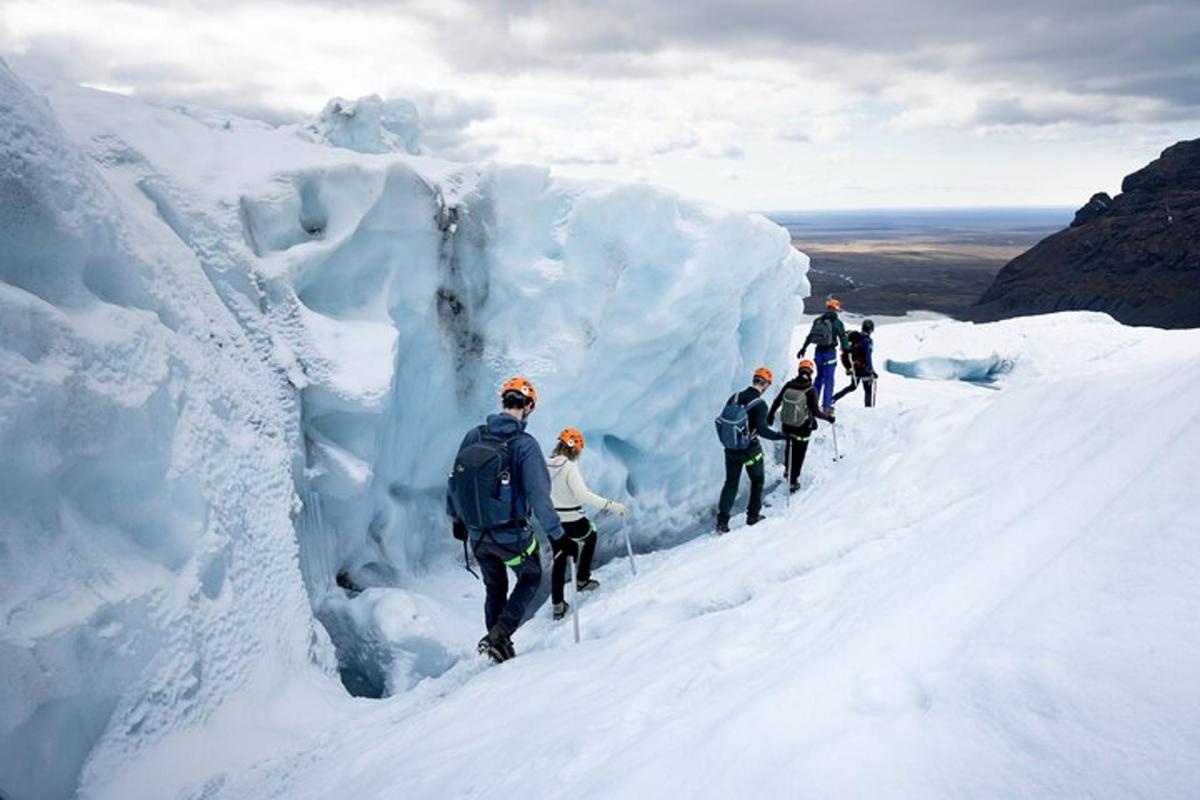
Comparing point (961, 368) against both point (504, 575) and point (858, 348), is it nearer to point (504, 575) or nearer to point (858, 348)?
point (858, 348)

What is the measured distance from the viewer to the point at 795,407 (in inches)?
314

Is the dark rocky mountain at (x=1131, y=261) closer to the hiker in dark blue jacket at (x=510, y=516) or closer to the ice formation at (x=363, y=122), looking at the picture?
the ice formation at (x=363, y=122)

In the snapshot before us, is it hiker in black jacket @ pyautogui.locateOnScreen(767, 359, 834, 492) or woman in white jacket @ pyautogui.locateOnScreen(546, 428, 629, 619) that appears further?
hiker in black jacket @ pyautogui.locateOnScreen(767, 359, 834, 492)

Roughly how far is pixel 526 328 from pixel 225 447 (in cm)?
444

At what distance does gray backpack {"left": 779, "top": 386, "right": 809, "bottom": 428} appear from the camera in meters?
7.93

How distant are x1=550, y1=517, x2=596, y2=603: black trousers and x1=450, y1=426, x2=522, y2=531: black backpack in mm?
613

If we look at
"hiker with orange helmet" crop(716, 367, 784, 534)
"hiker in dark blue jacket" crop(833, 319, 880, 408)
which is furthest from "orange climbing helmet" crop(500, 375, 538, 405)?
"hiker in dark blue jacket" crop(833, 319, 880, 408)

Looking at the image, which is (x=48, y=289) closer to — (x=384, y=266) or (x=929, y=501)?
(x=384, y=266)

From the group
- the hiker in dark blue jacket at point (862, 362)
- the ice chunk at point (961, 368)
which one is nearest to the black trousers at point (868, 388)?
the hiker in dark blue jacket at point (862, 362)

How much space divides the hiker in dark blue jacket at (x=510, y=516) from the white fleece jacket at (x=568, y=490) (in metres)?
0.70

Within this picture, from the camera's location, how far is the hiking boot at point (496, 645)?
4770 mm

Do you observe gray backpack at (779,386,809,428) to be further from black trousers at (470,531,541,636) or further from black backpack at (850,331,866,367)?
black trousers at (470,531,541,636)

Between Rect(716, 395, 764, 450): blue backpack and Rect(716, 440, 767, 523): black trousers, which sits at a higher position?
Rect(716, 395, 764, 450): blue backpack

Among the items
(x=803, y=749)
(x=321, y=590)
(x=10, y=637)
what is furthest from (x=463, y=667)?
(x=803, y=749)
